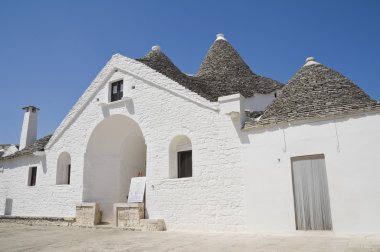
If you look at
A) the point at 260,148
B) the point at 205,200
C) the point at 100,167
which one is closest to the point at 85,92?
the point at 100,167

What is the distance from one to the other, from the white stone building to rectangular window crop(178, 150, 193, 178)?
38mm

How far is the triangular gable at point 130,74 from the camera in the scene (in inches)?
454

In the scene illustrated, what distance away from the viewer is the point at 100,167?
1487 cm

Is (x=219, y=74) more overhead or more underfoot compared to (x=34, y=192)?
more overhead

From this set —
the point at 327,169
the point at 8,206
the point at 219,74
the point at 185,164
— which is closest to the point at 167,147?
the point at 185,164

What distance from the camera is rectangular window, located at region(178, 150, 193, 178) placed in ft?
38.4

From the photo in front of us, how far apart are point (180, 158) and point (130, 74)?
14.4 feet

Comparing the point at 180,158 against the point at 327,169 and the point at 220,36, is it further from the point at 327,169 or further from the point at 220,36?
the point at 220,36

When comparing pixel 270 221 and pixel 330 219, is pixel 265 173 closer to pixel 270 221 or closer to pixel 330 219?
pixel 270 221

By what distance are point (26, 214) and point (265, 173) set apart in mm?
12882

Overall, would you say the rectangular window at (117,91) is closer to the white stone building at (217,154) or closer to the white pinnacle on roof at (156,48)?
the white stone building at (217,154)

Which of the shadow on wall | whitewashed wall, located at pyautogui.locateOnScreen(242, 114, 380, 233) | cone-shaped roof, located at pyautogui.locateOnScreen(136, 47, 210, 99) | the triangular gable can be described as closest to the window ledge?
the triangular gable

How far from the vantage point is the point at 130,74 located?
1365cm

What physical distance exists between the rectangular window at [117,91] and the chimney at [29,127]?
25.4 feet
